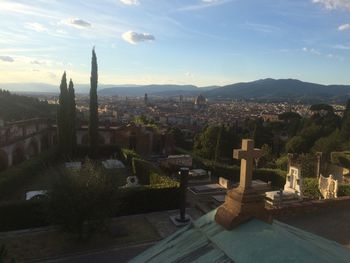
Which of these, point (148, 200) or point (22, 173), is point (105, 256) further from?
point (22, 173)

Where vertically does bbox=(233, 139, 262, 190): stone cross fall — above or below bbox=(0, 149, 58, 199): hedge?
above

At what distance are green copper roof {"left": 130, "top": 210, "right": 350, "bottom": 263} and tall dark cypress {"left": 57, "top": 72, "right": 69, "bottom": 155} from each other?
27.8m

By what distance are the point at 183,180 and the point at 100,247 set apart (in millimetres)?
4799

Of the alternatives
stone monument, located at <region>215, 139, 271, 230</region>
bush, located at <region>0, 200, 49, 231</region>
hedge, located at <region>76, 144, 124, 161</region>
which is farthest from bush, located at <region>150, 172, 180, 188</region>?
hedge, located at <region>76, 144, 124, 161</region>

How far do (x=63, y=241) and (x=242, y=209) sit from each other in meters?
11.1

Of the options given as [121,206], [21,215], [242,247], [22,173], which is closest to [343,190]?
[121,206]

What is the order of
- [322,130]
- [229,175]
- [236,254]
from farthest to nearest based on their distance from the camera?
[322,130], [229,175], [236,254]

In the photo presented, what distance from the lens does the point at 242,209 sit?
4703 millimetres

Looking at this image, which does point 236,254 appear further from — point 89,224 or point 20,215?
point 20,215

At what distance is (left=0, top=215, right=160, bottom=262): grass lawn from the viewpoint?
12833 millimetres

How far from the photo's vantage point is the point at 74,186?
12.9 metres

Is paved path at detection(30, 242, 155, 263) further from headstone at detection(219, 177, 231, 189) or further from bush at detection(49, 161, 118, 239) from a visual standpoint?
headstone at detection(219, 177, 231, 189)

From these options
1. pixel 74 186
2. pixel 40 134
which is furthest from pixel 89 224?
pixel 40 134

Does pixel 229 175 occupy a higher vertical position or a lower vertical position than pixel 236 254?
lower
